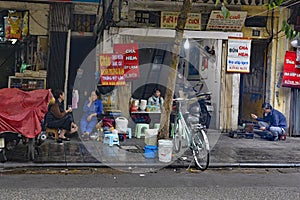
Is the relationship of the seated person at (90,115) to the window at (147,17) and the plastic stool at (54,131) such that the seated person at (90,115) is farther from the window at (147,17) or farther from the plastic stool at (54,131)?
the window at (147,17)

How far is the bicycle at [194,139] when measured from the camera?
8336mm

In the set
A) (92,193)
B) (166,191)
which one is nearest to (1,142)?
(92,193)

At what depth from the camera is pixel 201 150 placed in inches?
332

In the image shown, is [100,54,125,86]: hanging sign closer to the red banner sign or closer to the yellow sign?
the yellow sign

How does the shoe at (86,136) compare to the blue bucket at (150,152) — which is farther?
the shoe at (86,136)

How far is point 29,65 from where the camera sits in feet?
40.1

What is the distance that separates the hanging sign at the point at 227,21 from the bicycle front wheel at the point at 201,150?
5256mm

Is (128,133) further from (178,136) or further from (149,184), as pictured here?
(149,184)

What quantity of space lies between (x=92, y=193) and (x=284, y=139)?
791 cm

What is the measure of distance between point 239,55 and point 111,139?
5.16 metres

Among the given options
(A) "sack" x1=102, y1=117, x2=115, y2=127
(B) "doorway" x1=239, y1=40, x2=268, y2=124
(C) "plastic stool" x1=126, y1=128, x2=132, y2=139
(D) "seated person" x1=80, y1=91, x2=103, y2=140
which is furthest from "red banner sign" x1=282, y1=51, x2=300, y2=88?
(D) "seated person" x1=80, y1=91, x2=103, y2=140

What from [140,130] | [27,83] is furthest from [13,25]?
[140,130]

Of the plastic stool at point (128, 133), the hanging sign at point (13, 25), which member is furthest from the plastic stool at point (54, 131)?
the hanging sign at point (13, 25)

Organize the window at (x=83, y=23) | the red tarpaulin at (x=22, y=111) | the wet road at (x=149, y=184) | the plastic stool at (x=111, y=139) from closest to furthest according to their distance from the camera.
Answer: the wet road at (x=149, y=184), the red tarpaulin at (x=22, y=111), the plastic stool at (x=111, y=139), the window at (x=83, y=23)
